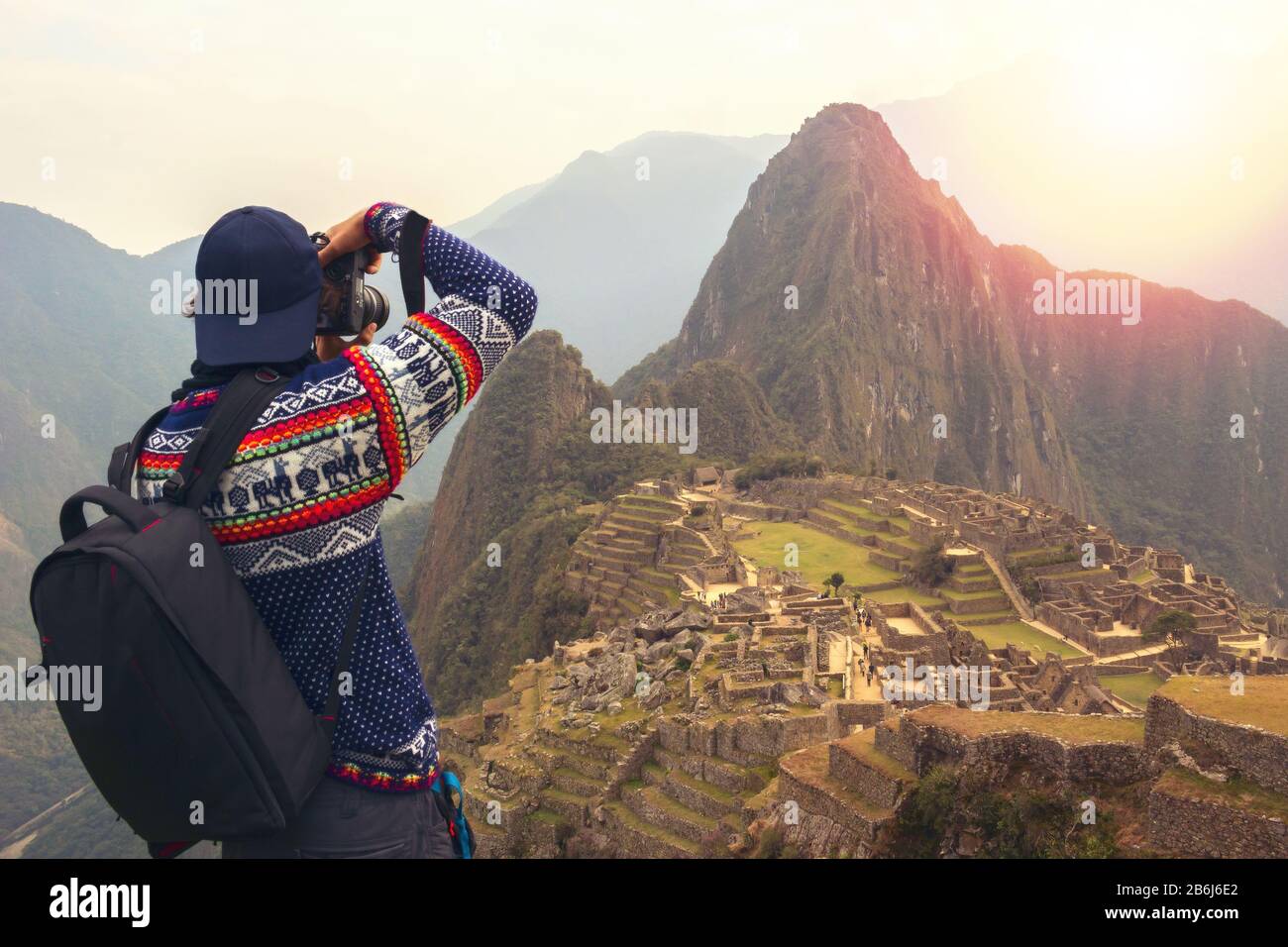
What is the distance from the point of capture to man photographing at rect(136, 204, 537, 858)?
2.53 metres

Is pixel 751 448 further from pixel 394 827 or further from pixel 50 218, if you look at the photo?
pixel 50 218

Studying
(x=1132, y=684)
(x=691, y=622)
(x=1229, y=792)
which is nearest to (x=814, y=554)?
(x=1132, y=684)

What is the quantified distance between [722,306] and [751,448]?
56.6 m

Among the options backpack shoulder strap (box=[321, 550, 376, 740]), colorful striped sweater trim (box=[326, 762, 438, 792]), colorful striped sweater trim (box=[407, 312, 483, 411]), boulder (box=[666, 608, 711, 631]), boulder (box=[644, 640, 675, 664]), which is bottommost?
boulder (box=[644, 640, 675, 664])

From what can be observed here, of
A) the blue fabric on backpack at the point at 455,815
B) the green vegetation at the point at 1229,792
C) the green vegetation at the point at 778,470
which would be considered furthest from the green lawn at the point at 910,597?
the blue fabric on backpack at the point at 455,815

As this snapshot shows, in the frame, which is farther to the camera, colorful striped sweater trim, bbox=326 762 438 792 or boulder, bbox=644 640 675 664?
boulder, bbox=644 640 675 664

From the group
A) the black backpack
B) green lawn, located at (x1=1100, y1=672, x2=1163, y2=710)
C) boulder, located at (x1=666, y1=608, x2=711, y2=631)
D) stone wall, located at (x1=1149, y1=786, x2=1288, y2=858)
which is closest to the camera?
the black backpack

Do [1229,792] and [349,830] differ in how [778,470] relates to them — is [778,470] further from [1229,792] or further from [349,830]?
[349,830]

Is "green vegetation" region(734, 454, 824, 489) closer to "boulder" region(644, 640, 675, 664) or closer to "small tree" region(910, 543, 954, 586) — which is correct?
"small tree" region(910, 543, 954, 586)

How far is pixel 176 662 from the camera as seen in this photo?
2305 mm

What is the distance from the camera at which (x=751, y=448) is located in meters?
85.9

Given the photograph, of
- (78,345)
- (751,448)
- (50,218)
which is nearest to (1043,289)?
(751,448)

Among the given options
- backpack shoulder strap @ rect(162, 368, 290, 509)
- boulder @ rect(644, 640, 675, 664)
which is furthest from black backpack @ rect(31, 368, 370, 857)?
boulder @ rect(644, 640, 675, 664)

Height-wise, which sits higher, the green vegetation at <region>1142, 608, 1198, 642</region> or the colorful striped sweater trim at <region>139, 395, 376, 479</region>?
the colorful striped sweater trim at <region>139, 395, 376, 479</region>
